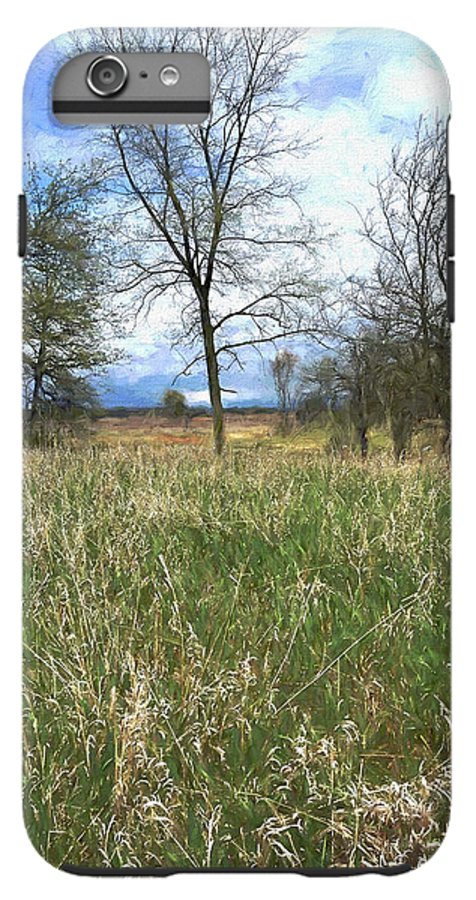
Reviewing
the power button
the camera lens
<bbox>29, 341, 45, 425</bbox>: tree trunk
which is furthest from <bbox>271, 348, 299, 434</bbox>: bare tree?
the camera lens

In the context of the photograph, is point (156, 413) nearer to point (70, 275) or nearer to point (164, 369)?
point (164, 369)

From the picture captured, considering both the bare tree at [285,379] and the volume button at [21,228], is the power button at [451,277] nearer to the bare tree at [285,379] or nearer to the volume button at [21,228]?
the bare tree at [285,379]

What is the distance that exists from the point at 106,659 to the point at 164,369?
2.52 feet

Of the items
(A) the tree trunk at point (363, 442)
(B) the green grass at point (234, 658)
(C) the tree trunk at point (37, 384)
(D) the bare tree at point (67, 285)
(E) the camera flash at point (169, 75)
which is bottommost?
(B) the green grass at point (234, 658)

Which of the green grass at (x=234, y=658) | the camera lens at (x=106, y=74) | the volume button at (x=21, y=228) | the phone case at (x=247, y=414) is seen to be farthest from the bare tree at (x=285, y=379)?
the camera lens at (x=106, y=74)

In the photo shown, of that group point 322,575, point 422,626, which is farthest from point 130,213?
point 422,626

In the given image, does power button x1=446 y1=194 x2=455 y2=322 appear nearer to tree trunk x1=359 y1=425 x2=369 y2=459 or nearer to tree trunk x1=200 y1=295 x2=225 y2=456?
tree trunk x1=359 y1=425 x2=369 y2=459

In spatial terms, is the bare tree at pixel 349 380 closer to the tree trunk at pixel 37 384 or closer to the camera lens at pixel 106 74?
→ the tree trunk at pixel 37 384

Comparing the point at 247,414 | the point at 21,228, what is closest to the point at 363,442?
the point at 247,414

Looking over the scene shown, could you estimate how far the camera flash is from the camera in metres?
2.66

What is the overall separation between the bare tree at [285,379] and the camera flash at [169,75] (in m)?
0.76

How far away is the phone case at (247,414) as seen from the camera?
2.64 m

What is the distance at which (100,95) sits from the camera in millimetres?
2664

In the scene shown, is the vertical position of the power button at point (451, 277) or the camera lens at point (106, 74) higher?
the camera lens at point (106, 74)
